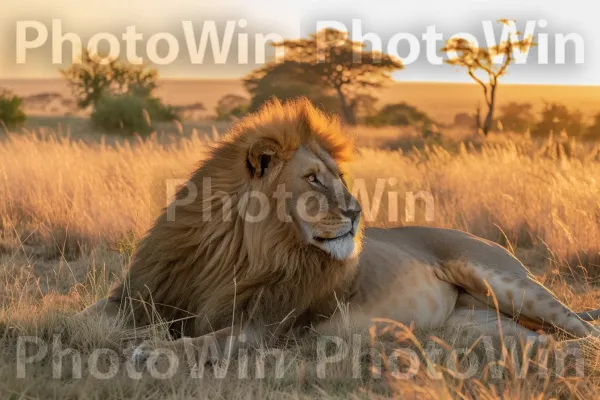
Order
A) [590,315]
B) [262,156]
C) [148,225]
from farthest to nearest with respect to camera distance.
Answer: [148,225]
[590,315]
[262,156]

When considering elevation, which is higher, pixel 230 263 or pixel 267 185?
pixel 267 185

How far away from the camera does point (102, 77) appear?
3769 cm

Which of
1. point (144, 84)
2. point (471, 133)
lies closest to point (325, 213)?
point (471, 133)

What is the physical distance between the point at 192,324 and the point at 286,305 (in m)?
0.53

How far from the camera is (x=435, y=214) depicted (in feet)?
30.3

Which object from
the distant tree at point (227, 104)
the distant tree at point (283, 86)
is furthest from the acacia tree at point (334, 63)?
the distant tree at point (227, 104)

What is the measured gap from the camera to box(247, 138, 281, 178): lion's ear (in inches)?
181

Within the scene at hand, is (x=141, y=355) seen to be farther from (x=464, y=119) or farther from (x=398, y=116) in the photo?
(x=464, y=119)

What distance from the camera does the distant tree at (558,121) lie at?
31.6 metres

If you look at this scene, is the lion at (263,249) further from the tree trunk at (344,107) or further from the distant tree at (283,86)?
the tree trunk at (344,107)

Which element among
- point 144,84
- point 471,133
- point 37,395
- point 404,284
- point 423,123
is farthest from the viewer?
point 144,84

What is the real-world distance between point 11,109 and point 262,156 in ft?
94.5

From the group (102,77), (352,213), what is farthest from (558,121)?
(352,213)

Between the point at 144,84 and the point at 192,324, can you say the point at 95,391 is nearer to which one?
the point at 192,324
